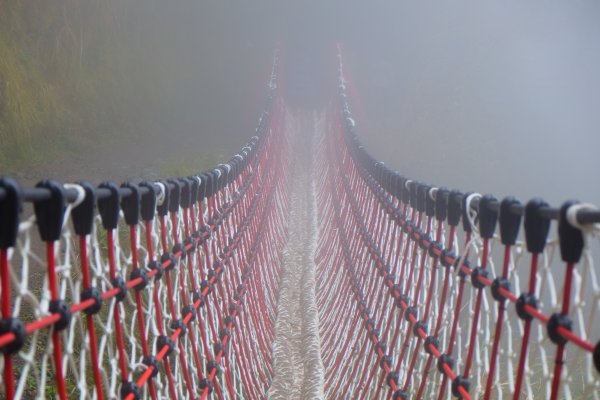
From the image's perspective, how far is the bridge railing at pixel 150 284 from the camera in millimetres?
856

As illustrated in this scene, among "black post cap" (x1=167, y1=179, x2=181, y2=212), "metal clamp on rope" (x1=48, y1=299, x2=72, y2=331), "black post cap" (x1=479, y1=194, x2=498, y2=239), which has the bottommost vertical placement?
"metal clamp on rope" (x1=48, y1=299, x2=72, y2=331)

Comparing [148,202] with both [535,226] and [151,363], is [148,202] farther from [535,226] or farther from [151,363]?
[535,226]

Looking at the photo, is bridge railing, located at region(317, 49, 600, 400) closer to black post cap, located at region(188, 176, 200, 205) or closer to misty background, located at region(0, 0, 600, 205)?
black post cap, located at region(188, 176, 200, 205)

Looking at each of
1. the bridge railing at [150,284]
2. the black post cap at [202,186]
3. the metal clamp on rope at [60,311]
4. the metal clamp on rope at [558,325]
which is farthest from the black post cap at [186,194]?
the metal clamp on rope at [558,325]

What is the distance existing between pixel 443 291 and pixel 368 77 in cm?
1085

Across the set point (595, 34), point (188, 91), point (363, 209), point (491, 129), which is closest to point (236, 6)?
point (188, 91)

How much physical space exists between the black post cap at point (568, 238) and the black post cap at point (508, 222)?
0.64 feet

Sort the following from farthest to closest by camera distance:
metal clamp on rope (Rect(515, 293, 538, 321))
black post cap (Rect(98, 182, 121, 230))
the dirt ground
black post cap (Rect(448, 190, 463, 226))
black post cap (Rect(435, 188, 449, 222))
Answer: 1. the dirt ground
2. black post cap (Rect(435, 188, 449, 222))
3. black post cap (Rect(448, 190, 463, 226))
4. black post cap (Rect(98, 182, 121, 230))
5. metal clamp on rope (Rect(515, 293, 538, 321))

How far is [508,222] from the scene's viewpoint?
3.43 ft

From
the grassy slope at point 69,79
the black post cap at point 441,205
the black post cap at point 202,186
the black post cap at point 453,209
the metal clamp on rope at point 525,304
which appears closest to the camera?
the metal clamp on rope at point 525,304

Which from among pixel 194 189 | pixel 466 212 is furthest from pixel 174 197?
pixel 466 212

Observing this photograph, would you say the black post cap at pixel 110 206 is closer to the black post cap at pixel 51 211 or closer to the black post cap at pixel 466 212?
the black post cap at pixel 51 211

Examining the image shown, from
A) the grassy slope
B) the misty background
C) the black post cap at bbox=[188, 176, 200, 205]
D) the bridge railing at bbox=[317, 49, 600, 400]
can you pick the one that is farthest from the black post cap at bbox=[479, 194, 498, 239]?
the misty background

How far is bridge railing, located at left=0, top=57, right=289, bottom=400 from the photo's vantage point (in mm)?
856
